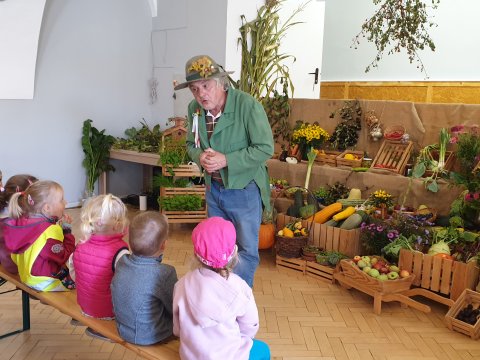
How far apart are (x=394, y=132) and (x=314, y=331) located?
2259 mm

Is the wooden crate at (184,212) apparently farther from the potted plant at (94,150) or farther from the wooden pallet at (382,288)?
the wooden pallet at (382,288)

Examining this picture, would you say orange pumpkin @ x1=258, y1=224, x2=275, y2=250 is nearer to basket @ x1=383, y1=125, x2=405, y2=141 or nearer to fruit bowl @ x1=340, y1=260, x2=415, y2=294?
fruit bowl @ x1=340, y1=260, x2=415, y2=294

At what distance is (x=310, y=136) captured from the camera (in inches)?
201

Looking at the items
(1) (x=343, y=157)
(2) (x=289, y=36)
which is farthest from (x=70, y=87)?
(1) (x=343, y=157)

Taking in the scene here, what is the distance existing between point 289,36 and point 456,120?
2.98m

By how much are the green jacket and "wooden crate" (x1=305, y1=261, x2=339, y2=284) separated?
1448mm

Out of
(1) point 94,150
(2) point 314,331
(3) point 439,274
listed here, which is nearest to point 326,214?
(3) point 439,274

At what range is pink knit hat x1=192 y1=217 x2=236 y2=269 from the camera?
6.16 ft

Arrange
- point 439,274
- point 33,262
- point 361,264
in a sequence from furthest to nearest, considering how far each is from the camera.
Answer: point 361,264, point 439,274, point 33,262

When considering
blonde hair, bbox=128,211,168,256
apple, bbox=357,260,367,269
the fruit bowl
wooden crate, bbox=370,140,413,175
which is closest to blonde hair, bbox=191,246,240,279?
blonde hair, bbox=128,211,168,256

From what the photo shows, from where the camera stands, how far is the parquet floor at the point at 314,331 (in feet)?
9.88

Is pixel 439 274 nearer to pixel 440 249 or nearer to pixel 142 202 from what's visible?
pixel 440 249

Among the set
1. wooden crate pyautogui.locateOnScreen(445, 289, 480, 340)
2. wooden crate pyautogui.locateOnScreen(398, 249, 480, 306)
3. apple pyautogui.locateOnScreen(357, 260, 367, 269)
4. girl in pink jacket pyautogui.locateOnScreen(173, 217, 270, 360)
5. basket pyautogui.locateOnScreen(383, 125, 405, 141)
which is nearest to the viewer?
girl in pink jacket pyautogui.locateOnScreen(173, 217, 270, 360)

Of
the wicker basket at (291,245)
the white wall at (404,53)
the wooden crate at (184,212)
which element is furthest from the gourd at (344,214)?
the white wall at (404,53)
